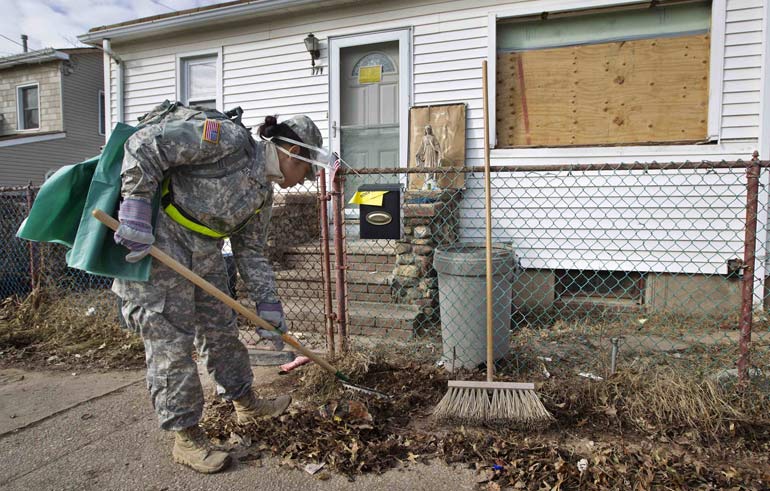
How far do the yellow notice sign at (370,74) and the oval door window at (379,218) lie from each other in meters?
3.51

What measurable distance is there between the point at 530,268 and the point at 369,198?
2.94 meters

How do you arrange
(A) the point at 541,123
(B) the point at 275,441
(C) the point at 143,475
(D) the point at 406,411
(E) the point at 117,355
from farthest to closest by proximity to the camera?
(A) the point at 541,123, (E) the point at 117,355, (D) the point at 406,411, (B) the point at 275,441, (C) the point at 143,475

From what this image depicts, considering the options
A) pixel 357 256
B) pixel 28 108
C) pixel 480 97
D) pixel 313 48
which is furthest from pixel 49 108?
pixel 480 97

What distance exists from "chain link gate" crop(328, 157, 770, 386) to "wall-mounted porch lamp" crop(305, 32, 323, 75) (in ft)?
6.20

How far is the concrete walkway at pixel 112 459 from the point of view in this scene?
239cm

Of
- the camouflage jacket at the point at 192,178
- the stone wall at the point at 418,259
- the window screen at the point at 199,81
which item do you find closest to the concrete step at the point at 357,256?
the stone wall at the point at 418,259

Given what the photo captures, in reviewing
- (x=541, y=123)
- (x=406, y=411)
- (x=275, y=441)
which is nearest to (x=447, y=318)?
(x=406, y=411)

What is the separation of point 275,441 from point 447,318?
1.70 metres

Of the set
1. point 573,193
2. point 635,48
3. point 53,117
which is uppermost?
point 53,117

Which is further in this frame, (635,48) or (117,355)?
(635,48)

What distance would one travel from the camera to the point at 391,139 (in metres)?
6.88

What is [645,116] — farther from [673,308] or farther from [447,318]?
[447,318]

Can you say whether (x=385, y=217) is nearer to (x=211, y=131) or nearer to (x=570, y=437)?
(x=211, y=131)

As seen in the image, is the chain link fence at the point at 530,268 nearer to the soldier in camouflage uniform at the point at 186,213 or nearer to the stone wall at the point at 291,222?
the stone wall at the point at 291,222
